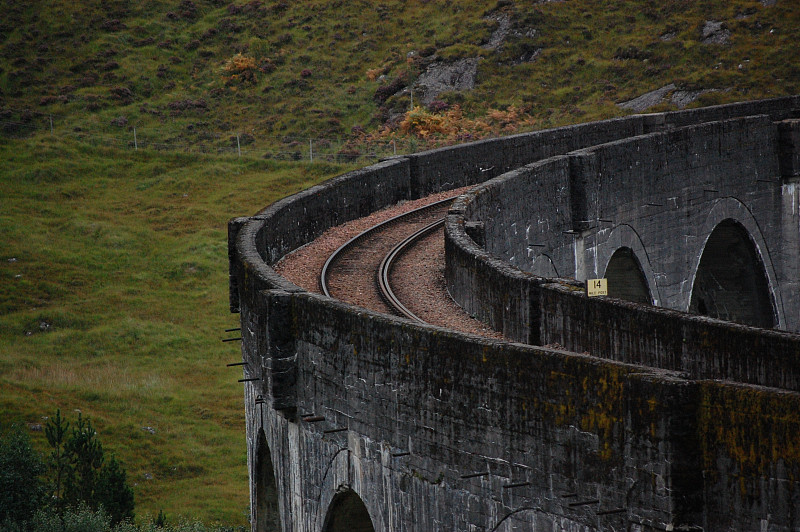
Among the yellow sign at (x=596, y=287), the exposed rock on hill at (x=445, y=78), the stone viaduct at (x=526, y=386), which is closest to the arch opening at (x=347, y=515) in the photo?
the stone viaduct at (x=526, y=386)

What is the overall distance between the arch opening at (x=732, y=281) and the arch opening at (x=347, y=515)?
57.9ft

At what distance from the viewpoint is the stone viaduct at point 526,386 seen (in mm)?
8172

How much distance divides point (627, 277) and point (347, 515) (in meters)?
13.8

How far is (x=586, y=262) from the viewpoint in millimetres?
23656

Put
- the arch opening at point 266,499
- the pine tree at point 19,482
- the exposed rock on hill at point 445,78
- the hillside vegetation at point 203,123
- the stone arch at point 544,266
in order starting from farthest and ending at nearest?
A: the exposed rock on hill at point 445,78
the hillside vegetation at point 203,123
the pine tree at point 19,482
the stone arch at point 544,266
the arch opening at point 266,499

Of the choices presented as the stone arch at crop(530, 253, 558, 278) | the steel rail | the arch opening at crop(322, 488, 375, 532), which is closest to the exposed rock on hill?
the steel rail

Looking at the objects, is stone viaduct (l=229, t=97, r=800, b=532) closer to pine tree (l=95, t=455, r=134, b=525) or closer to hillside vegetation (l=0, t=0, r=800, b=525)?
pine tree (l=95, t=455, r=134, b=525)

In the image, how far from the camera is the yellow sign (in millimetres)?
12469

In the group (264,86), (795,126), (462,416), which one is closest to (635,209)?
(795,126)

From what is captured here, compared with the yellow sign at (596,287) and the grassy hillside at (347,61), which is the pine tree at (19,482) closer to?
the yellow sign at (596,287)

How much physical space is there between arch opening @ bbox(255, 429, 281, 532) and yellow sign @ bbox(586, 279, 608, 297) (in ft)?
21.4

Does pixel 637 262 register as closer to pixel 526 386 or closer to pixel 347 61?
pixel 526 386

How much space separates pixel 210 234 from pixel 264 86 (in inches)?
693

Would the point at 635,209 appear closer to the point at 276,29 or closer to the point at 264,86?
the point at 264,86
